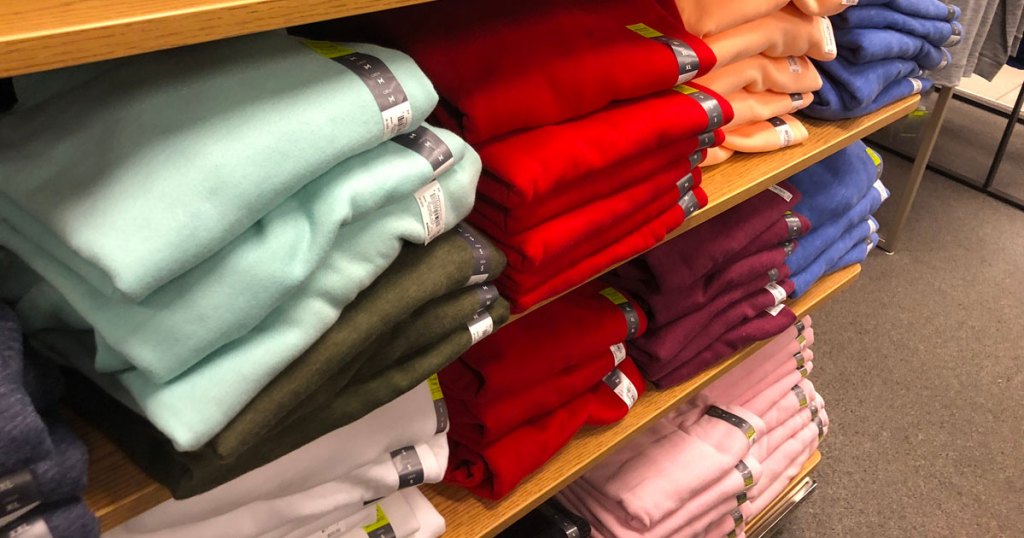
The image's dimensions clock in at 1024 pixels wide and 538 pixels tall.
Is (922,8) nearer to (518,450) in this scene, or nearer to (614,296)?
(614,296)

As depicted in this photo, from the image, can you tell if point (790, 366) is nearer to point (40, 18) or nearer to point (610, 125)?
point (610, 125)

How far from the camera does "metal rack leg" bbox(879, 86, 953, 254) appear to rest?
7.48 ft

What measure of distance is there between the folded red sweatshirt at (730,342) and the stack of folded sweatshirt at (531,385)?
0.44 ft

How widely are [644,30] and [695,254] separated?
350 millimetres

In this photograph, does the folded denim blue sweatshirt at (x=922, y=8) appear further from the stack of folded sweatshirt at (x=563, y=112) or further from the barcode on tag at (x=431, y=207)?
the barcode on tag at (x=431, y=207)

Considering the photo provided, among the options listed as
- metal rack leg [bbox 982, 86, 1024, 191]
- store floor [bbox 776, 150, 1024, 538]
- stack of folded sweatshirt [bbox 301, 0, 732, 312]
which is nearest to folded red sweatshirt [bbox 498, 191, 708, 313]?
stack of folded sweatshirt [bbox 301, 0, 732, 312]

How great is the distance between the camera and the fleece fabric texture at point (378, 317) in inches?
21.1

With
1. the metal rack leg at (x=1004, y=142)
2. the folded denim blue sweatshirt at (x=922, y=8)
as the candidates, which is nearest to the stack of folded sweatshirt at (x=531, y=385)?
the folded denim blue sweatshirt at (x=922, y=8)

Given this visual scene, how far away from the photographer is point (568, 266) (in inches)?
32.2

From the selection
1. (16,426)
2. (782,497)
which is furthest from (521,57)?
(782,497)

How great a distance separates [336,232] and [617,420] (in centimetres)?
65

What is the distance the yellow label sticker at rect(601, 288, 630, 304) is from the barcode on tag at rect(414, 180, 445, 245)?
465 mm

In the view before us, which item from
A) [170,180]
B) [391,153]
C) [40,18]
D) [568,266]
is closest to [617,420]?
[568,266]

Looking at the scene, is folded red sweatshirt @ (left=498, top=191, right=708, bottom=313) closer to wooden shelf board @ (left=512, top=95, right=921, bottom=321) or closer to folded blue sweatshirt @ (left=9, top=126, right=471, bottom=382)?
wooden shelf board @ (left=512, top=95, right=921, bottom=321)
